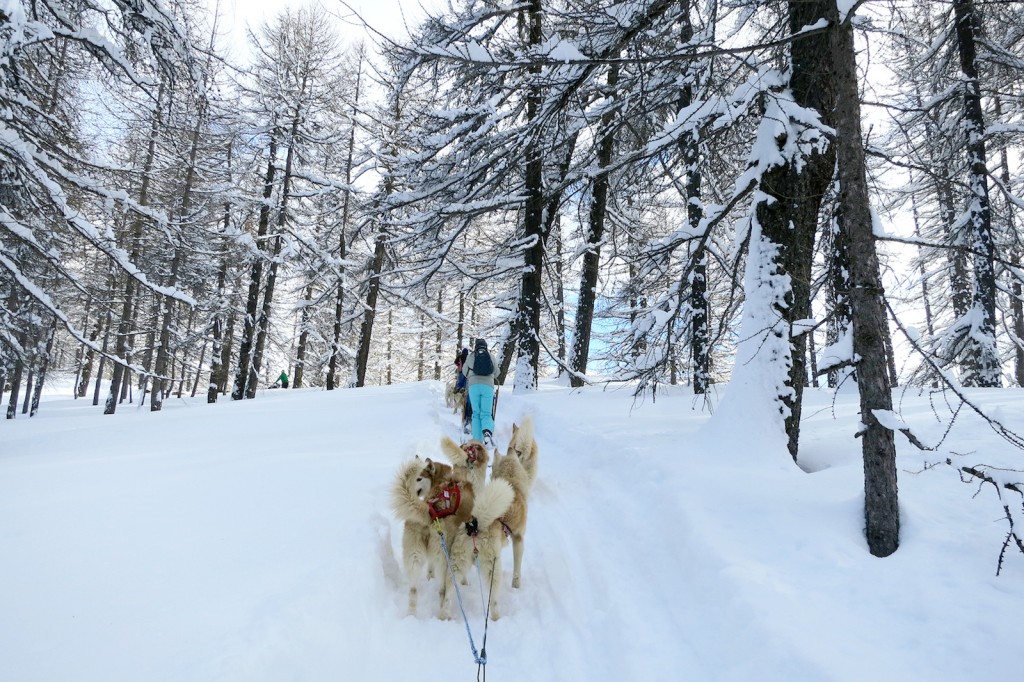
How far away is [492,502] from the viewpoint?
3312 mm

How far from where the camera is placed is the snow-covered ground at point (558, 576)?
93.0 inches

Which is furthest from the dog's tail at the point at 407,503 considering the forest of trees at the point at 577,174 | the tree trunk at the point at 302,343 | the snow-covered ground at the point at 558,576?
the tree trunk at the point at 302,343

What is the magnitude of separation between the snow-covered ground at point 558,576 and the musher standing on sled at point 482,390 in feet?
8.67

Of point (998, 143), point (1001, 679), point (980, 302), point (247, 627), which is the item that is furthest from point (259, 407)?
point (998, 143)

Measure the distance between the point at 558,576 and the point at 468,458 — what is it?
5.38 ft

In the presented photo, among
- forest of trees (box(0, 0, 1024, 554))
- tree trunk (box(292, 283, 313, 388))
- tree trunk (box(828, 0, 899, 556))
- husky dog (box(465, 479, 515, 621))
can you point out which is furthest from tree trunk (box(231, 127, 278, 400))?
tree trunk (box(828, 0, 899, 556))

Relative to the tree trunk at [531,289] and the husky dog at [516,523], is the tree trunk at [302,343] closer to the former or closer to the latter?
the tree trunk at [531,289]

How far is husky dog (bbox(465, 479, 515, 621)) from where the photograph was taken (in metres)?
3.32

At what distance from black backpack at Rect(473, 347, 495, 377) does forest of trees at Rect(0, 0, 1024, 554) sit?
2279 millimetres

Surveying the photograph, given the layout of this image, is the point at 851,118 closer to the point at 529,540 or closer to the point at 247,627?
the point at 529,540

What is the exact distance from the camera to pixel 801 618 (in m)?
2.66

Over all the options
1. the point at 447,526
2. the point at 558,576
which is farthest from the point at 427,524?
the point at 558,576

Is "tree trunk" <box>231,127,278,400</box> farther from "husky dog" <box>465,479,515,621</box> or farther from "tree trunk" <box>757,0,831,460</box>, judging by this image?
"tree trunk" <box>757,0,831,460</box>

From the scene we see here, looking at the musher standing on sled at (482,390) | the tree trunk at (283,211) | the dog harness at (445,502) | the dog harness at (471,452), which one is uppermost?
the tree trunk at (283,211)
